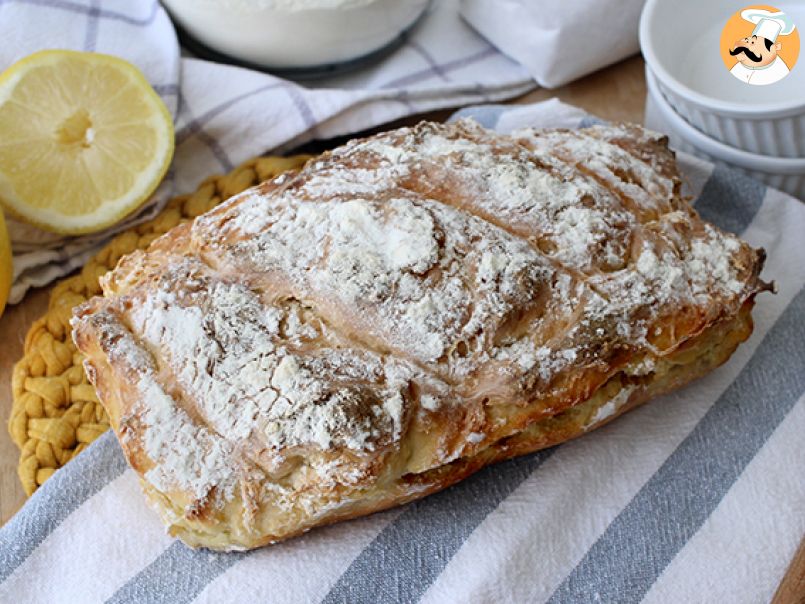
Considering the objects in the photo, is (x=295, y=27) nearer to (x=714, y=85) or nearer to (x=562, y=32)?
(x=562, y=32)

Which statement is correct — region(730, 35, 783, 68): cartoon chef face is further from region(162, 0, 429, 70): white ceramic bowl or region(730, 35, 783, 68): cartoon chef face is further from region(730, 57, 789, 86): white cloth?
region(162, 0, 429, 70): white ceramic bowl

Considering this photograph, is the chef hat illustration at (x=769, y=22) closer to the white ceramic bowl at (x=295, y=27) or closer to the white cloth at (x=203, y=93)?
the white cloth at (x=203, y=93)

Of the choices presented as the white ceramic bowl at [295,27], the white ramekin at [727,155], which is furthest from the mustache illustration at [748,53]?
the white ceramic bowl at [295,27]

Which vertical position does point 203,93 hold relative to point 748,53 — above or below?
below

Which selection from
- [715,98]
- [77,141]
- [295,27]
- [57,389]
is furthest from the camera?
[295,27]

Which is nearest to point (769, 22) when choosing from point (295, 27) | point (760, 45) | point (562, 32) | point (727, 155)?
point (760, 45)

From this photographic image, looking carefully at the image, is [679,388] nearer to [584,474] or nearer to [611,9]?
[584,474]
